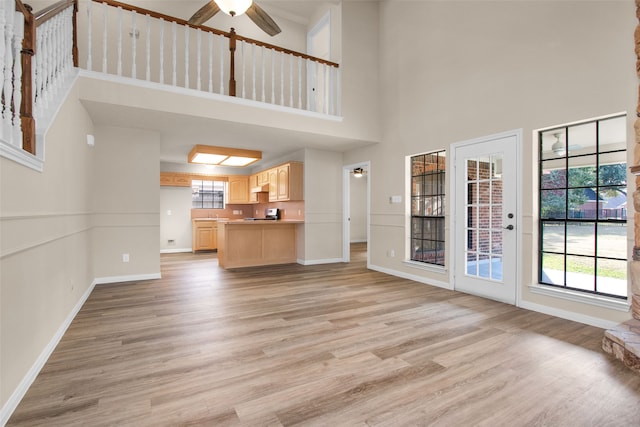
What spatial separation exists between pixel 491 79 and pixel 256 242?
4811 mm

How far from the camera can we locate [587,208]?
336 centimetres

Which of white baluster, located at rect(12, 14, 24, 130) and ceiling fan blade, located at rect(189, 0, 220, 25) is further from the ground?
ceiling fan blade, located at rect(189, 0, 220, 25)

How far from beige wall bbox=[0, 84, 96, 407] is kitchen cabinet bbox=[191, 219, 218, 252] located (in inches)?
186

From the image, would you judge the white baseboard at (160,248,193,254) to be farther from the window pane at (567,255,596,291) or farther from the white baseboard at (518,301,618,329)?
the window pane at (567,255,596,291)

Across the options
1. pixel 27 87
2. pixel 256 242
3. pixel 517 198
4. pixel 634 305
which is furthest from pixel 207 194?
pixel 634 305

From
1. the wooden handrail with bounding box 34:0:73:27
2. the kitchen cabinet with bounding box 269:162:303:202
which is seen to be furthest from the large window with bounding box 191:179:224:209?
the wooden handrail with bounding box 34:0:73:27

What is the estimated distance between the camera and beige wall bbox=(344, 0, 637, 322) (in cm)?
300

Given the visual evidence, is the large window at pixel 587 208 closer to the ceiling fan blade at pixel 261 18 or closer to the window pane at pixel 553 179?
the window pane at pixel 553 179

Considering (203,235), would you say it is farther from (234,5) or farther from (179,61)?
(234,5)

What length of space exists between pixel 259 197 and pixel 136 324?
572 centimetres

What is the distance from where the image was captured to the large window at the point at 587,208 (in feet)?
10.4

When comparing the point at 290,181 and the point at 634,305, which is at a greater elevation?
the point at 290,181

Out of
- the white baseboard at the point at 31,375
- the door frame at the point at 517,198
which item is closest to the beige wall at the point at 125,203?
the white baseboard at the point at 31,375

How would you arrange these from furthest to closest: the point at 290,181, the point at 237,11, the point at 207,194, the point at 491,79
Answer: the point at 207,194, the point at 290,181, the point at 491,79, the point at 237,11
